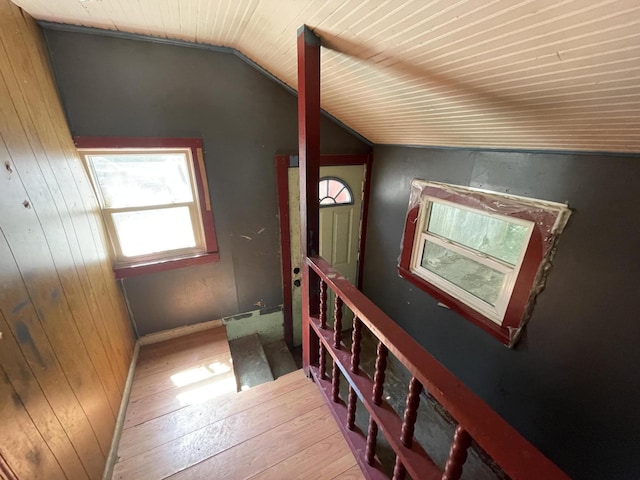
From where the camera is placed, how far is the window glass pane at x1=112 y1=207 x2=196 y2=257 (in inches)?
74.9

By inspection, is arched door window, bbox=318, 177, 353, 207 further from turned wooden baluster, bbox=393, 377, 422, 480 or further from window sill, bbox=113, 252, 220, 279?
turned wooden baluster, bbox=393, 377, 422, 480

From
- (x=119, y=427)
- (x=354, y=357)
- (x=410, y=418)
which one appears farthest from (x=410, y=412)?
(x=119, y=427)

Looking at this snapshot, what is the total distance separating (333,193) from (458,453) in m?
2.22

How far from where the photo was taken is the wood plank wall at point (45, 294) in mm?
793

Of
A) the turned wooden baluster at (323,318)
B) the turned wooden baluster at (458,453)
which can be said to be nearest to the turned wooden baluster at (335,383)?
the turned wooden baluster at (323,318)

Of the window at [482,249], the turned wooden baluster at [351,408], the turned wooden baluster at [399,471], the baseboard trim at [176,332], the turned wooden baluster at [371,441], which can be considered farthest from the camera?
the baseboard trim at [176,332]

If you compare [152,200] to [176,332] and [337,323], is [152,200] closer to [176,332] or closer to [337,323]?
[176,332]

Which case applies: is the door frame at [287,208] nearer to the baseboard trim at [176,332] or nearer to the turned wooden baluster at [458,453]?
the baseboard trim at [176,332]

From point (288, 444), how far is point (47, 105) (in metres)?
2.07

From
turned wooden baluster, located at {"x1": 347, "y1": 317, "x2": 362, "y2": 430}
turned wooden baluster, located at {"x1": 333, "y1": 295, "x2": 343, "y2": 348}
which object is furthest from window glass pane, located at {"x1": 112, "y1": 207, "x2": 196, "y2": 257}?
turned wooden baluster, located at {"x1": 347, "y1": 317, "x2": 362, "y2": 430}

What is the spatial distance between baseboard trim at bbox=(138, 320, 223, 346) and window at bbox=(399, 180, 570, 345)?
1.85 metres

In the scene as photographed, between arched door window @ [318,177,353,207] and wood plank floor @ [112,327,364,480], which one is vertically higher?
arched door window @ [318,177,353,207]

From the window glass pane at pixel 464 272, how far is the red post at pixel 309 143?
115 cm

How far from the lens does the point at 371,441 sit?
1047mm
